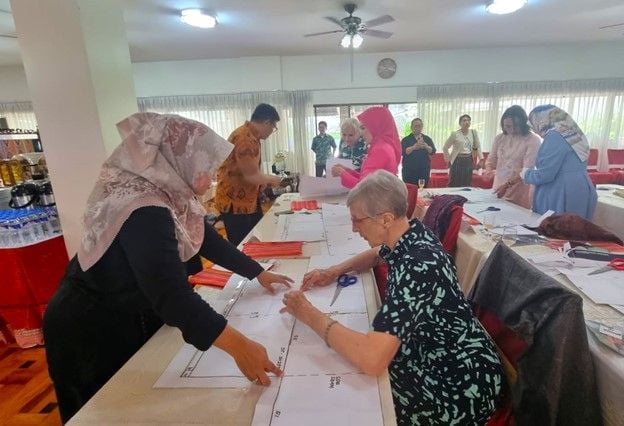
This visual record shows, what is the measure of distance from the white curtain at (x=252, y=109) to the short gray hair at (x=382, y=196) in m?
5.39

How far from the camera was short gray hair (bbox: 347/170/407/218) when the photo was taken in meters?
0.97

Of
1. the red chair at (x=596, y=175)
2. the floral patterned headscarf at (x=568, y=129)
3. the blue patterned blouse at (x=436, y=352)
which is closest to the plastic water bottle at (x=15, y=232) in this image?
the blue patterned blouse at (x=436, y=352)

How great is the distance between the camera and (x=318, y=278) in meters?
1.18

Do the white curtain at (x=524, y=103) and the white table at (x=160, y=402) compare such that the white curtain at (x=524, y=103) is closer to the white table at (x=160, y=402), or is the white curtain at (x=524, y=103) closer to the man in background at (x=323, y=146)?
the man in background at (x=323, y=146)

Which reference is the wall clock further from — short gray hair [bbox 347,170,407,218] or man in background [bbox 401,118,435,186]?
short gray hair [bbox 347,170,407,218]

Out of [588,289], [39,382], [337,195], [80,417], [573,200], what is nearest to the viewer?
[80,417]

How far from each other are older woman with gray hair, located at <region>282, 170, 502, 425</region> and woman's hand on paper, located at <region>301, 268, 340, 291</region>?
22 centimetres

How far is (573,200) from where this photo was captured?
2279mm

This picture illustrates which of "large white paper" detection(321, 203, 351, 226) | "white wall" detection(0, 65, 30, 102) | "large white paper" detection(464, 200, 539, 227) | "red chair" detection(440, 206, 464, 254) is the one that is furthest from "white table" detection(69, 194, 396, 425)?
"white wall" detection(0, 65, 30, 102)

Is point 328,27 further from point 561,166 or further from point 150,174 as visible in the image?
point 150,174

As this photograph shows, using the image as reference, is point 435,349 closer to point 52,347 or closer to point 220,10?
point 52,347

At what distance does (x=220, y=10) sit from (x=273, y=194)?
200cm

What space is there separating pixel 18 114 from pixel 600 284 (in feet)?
26.6

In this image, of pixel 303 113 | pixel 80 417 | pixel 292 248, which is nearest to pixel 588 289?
pixel 292 248
